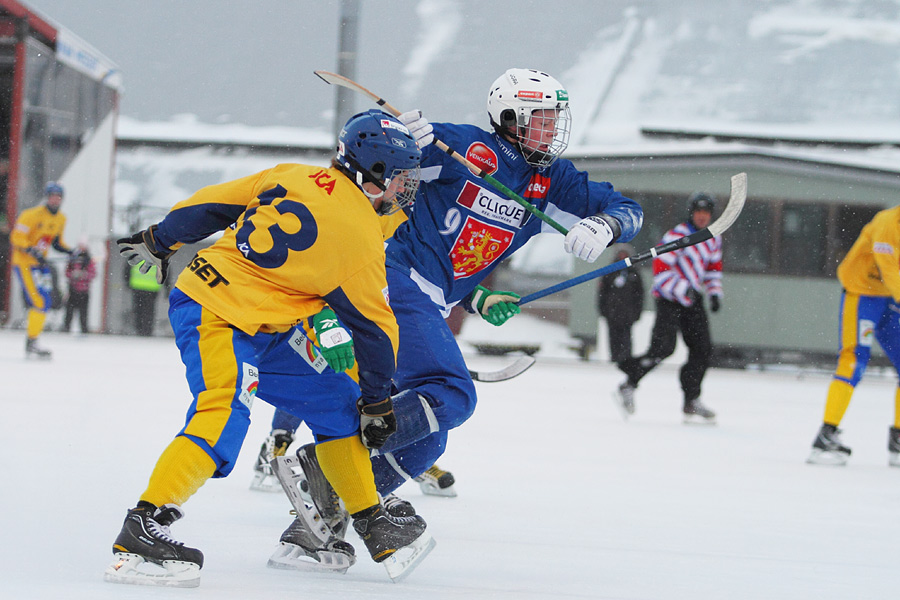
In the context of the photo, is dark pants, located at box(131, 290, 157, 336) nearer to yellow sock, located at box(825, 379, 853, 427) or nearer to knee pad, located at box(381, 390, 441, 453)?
yellow sock, located at box(825, 379, 853, 427)

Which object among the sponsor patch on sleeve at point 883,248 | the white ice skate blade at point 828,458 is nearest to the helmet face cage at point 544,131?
the sponsor patch on sleeve at point 883,248

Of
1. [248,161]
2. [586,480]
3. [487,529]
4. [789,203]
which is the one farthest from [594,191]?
[248,161]

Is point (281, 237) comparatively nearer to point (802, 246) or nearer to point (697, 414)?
point (697, 414)

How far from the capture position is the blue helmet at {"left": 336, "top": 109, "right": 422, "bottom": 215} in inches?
96.6

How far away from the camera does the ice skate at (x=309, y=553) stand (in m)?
2.57

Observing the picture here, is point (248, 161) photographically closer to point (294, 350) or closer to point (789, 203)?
point (789, 203)

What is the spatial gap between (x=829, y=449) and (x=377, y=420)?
11.8 feet

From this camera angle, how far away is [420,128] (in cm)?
311

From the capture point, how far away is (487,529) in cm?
325

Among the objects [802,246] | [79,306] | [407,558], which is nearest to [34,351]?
[79,306]

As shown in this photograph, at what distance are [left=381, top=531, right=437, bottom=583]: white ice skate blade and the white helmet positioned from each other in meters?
1.33

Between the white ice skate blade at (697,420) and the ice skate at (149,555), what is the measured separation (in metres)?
5.23

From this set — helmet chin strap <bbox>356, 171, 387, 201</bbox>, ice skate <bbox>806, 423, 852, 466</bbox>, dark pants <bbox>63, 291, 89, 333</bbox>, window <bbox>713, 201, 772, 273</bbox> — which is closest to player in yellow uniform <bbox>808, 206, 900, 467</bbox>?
ice skate <bbox>806, 423, 852, 466</bbox>

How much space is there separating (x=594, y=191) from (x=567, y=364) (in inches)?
373
